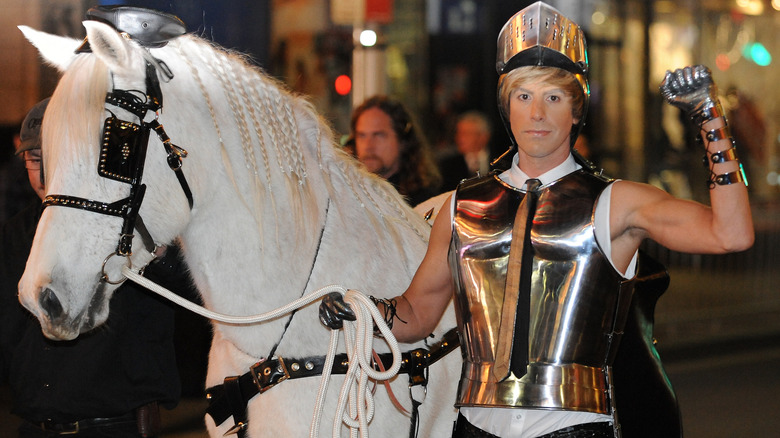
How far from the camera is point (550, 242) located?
2107 mm

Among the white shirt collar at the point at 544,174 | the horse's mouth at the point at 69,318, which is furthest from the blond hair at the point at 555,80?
the horse's mouth at the point at 69,318

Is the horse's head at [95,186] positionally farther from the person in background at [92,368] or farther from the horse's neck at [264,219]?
the person in background at [92,368]

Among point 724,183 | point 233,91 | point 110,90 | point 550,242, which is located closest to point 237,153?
point 233,91

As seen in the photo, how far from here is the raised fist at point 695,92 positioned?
6.49ft

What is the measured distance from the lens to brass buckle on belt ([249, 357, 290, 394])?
2.39 meters

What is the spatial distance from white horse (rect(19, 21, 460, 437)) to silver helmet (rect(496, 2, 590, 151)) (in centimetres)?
66

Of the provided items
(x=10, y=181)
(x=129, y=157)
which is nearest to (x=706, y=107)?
(x=129, y=157)

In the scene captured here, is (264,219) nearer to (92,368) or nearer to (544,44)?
(544,44)

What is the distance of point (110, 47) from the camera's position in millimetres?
2230

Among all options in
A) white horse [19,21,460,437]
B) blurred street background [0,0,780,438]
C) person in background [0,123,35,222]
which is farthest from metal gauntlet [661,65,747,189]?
person in background [0,123,35,222]

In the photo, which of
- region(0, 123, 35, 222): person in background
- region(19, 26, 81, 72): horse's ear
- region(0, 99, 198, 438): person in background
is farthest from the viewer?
region(0, 123, 35, 222): person in background

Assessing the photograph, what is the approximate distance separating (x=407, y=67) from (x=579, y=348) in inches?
337

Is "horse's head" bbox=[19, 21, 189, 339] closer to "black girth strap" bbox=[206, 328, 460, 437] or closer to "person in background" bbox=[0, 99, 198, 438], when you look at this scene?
"black girth strap" bbox=[206, 328, 460, 437]

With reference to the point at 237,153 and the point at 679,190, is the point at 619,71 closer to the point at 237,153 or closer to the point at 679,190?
the point at 679,190
